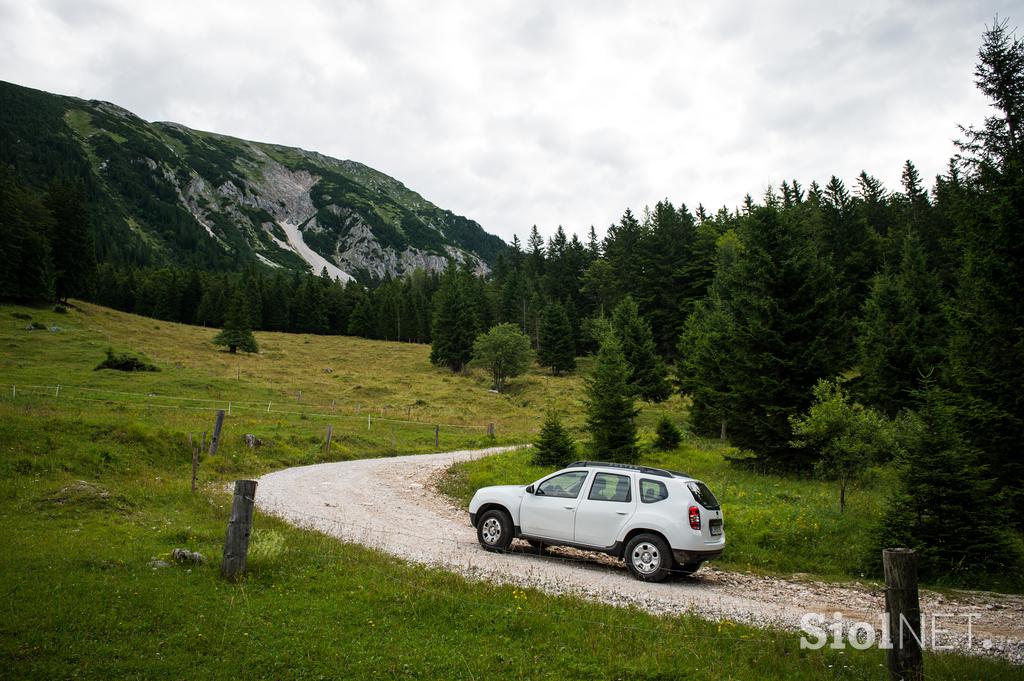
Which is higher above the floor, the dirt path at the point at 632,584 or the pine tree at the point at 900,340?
the pine tree at the point at 900,340

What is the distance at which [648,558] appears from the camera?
1089 cm

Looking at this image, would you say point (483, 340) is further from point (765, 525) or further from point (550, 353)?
point (765, 525)

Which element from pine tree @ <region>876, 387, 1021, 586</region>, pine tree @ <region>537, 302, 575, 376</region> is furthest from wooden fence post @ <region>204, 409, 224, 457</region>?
pine tree @ <region>537, 302, 575, 376</region>

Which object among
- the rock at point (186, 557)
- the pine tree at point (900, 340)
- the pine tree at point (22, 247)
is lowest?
the rock at point (186, 557)

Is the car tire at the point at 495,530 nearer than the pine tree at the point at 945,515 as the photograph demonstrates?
No

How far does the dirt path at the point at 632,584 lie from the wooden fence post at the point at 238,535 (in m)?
3.58

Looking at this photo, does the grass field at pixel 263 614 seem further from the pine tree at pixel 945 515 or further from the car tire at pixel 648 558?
the pine tree at pixel 945 515

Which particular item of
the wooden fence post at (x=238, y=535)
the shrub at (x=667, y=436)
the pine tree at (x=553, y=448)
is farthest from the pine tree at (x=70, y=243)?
the wooden fence post at (x=238, y=535)

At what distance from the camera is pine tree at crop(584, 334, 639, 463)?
2403 centimetres

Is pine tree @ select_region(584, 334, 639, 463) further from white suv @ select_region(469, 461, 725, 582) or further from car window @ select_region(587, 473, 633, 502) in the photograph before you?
car window @ select_region(587, 473, 633, 502)

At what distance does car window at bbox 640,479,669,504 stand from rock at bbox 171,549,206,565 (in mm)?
7853

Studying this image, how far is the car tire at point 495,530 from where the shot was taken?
12.4 m

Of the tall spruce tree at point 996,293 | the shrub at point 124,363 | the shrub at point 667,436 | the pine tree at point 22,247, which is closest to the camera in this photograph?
the tall spruce tree at point 996,293

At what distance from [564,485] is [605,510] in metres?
1.12
